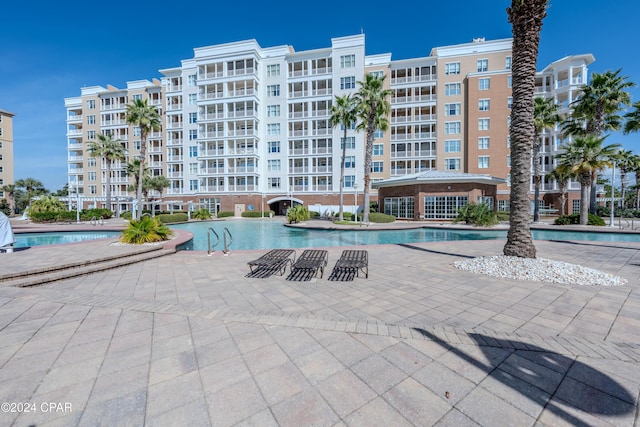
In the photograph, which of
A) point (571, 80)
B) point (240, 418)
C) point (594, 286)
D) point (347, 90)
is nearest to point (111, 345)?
point (240, 418)

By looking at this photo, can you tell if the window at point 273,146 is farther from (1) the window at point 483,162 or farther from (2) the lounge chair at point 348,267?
(2) the lounge chair at point 348,267

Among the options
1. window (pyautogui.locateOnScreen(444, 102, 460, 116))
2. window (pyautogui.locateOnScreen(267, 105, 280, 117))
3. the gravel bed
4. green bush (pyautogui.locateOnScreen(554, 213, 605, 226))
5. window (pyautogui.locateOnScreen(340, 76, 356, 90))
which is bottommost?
the gravel bed

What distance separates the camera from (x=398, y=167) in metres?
41.4

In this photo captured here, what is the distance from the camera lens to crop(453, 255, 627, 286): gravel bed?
20.9ft

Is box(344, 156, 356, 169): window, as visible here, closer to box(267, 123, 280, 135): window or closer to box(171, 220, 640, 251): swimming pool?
box(267, 123, 280, 135): window

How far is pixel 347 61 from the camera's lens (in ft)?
130

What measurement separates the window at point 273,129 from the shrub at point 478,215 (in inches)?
1159

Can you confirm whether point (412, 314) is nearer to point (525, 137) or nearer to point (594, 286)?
point (594, 286)

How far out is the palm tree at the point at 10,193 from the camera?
51.7m

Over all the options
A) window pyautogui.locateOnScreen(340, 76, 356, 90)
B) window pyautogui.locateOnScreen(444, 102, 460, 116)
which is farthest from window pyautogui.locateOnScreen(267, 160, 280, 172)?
window pyautogui.locateOnScreen(444, 102, 460, 116)

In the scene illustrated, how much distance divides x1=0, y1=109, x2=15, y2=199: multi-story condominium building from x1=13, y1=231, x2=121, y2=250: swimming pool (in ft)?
173

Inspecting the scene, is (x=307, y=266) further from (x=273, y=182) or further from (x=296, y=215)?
(x=273, y=182)

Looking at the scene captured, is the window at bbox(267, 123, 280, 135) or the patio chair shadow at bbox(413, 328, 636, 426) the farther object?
the window at bbox(267, 123, 280, 135)

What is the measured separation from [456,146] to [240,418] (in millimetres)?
43428
